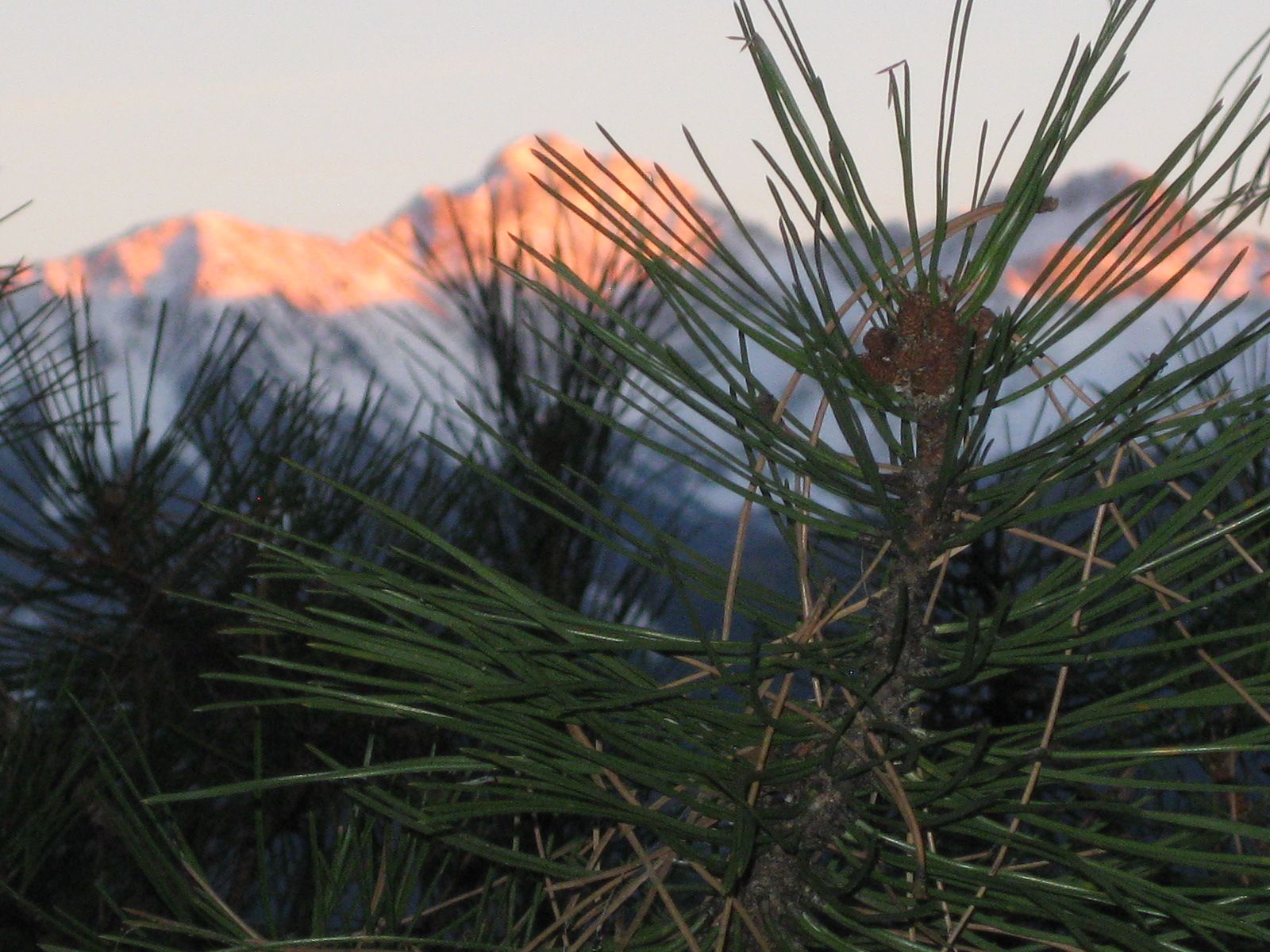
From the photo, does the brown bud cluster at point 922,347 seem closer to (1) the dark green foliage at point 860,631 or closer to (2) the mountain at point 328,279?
(1) the dark green foliage at point 860,631

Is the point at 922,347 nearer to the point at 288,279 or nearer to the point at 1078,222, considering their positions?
the point at 1078,222

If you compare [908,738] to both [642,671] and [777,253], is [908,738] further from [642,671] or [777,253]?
[777,253]

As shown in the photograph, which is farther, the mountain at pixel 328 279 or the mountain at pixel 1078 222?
the mountain at pixel 328 279

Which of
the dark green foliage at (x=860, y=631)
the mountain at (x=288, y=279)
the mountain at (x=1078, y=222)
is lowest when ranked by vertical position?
the dark green foliage at (x=860, y=631)

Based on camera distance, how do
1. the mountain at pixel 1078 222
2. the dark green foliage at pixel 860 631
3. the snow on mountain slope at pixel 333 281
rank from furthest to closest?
the snow on mountain slope at pixel 333 281, the mountain at pixel 1078 222, the dark green foliage at pixel 860 631

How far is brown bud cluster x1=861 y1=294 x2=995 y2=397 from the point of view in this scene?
0.55 ft

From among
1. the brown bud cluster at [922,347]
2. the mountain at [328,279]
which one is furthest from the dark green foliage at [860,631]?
the mountain at [328,279]

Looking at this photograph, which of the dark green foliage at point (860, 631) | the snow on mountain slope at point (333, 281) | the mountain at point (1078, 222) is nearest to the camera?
the dark green foliage at point (860, 631)

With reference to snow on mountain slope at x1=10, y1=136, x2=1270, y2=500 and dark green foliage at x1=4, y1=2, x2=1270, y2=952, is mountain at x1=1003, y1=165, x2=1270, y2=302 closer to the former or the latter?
snow on mountain slope at x1=10, y1=136, x2=1270, y2=500

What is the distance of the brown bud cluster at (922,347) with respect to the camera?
6.6 inches

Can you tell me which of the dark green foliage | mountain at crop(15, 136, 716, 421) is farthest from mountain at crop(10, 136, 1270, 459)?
the dark green foliage

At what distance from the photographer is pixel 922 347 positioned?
0.17 metres

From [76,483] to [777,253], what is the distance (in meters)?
0.94

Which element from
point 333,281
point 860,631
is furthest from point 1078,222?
point 860,631
